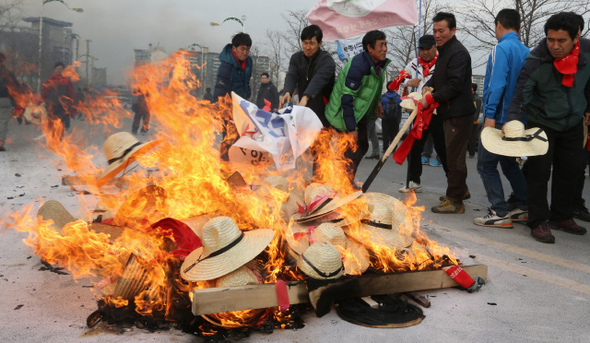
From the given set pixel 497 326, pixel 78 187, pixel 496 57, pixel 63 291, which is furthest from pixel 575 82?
pixel 78 187

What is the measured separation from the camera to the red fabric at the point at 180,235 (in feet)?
9.83

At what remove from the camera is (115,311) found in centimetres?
257

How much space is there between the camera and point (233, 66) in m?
6.56

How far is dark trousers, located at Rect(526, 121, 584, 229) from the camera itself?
14.6ft

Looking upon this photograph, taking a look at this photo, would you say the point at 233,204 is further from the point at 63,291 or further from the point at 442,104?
the point at 442,104

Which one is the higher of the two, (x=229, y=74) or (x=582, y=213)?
(x=229, y=74)

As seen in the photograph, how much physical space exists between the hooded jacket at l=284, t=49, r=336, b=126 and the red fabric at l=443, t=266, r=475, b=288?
3.10 metres

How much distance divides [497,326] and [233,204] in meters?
2.07

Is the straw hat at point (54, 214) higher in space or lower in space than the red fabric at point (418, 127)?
lower

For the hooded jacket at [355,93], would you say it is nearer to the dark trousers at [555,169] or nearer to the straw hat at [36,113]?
the dark trousers at [555,169]

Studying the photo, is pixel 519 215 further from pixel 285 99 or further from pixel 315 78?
pixel 285 99

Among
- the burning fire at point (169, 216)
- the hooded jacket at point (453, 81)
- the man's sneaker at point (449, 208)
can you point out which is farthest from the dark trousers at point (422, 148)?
the burning fire at point (169, 216)

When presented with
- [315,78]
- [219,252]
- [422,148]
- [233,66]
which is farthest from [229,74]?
[219,252]

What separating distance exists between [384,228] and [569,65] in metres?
2.69
